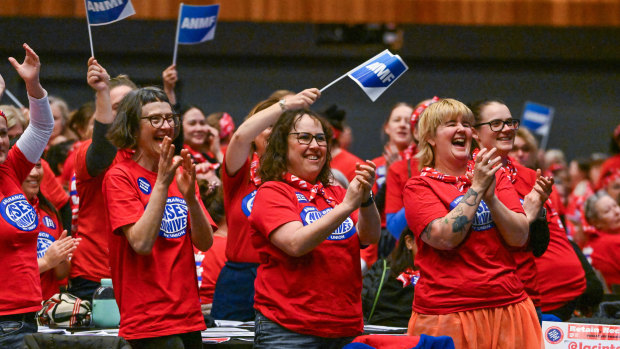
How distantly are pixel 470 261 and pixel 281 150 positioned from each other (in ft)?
2.82

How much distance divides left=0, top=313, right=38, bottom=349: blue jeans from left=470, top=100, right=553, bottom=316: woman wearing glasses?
6.44 feet

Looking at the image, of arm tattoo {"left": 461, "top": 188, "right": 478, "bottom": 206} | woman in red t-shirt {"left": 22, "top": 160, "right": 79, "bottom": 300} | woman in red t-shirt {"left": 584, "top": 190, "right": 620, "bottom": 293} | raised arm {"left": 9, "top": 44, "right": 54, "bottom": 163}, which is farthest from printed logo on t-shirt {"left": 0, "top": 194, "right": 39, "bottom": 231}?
woman in red t-shirt {"left": 584, "top": 190, "right": 620, "bottom": 293}

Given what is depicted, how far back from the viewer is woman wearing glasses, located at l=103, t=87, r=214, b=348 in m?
3.20

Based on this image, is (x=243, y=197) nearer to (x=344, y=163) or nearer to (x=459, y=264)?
(x=459, y=264)

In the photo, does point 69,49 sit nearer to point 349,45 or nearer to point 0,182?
point 349,45

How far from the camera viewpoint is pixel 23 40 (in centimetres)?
1038

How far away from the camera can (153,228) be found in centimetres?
315

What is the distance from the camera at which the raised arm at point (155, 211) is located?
3150mm

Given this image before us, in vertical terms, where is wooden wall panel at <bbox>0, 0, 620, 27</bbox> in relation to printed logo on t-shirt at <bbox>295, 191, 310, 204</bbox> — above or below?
above

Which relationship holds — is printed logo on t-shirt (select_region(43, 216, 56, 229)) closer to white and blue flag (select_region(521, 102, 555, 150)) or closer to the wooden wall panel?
the wooden wall panel

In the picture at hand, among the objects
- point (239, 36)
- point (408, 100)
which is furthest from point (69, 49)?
point (408, 100)

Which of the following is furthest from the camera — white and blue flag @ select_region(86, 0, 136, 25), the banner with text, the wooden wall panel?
the wooden wall panel

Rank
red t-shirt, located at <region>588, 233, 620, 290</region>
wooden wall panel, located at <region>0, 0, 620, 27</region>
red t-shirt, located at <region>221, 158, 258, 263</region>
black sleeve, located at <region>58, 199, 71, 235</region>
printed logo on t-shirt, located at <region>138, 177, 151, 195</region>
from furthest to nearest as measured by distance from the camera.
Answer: wooden wall panel, located at <region>0, 0, 620, 27</region> → red t-shirt, located at <region>588, 233, 620, 290</region> → black sleeve, located at <region>58, 199, 71, 235</region> → red t-shirt, located at <region>221, 158, 258, 263</region> → printed logo on t-shirt, located at <region>138, 177, 151, 195</region>

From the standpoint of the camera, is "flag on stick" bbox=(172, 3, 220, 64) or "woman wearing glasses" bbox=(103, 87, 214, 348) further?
"flag on stick" bbox=(172, 3, 220, 64)
